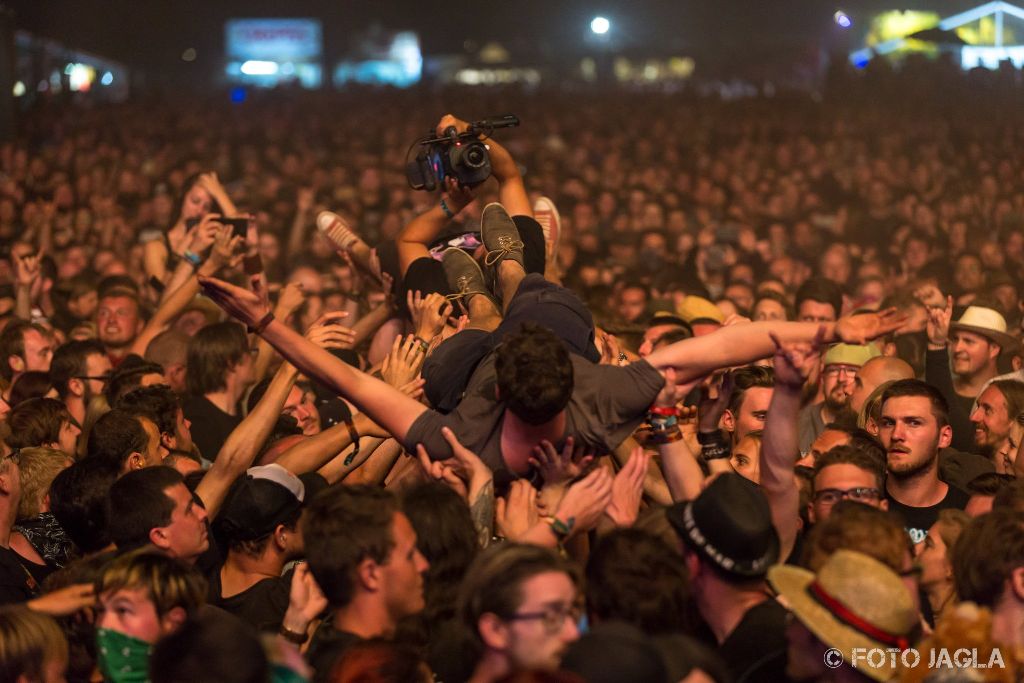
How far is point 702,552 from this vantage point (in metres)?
3.33

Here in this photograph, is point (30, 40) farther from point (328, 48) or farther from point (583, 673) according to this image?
point (328, 48)

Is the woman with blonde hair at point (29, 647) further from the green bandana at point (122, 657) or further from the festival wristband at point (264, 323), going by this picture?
the festival wristband at point (264, 323)

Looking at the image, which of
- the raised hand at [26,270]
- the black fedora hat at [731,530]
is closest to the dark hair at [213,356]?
the raised hand at [26,270]

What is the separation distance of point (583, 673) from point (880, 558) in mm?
1007

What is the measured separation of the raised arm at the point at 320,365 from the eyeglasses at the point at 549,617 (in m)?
1.37

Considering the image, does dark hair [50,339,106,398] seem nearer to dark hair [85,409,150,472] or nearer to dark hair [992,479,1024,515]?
dark hair [85,409,150,472]

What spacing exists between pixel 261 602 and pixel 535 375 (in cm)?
112

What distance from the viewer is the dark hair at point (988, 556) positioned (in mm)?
3393

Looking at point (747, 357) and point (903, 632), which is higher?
point (747, 357)

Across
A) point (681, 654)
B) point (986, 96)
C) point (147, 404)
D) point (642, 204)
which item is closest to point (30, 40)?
point (642, 204)

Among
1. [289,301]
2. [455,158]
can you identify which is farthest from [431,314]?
[289,301]

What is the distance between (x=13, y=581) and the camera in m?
4.12

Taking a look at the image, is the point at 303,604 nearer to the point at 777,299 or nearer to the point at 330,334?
the point at 330,334

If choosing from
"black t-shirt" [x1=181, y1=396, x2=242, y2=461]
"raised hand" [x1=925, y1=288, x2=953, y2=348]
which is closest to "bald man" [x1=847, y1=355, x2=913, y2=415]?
"raised hand" [x1=925, y1=288, x2=953, y2=348]
